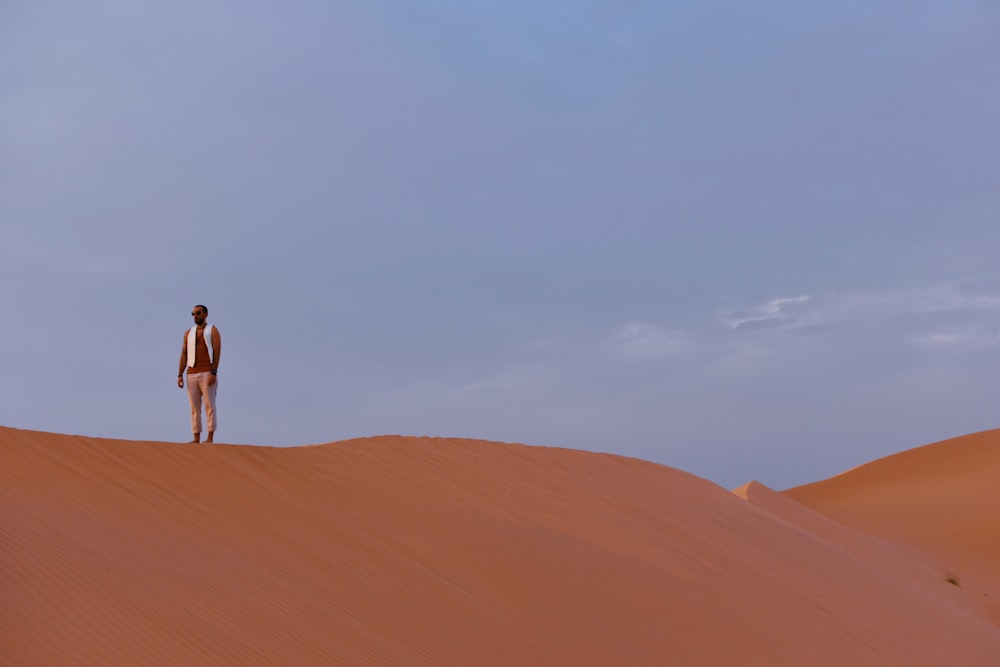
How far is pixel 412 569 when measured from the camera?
873 cm

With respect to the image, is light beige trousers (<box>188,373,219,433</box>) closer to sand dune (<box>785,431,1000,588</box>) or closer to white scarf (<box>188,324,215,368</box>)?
white scarf (<box>188,324,215,368</box>)

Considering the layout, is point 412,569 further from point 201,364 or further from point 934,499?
point 934,499

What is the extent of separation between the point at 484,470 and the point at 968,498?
21.6 meters

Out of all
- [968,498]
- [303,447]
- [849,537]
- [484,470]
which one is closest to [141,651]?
[303,447]

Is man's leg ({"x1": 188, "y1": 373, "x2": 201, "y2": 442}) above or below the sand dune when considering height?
below

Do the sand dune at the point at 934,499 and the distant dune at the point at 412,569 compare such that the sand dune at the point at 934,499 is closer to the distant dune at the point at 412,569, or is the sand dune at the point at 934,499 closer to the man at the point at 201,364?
the distant dune at the point at 412,569

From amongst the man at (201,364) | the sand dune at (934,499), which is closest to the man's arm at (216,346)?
the man at (201,364)

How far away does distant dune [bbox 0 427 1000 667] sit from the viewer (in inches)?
248

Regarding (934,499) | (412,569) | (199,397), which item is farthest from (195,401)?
(934,499)

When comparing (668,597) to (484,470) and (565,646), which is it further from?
(484,470)

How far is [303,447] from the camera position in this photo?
39.8 ft

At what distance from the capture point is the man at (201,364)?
10844 mm

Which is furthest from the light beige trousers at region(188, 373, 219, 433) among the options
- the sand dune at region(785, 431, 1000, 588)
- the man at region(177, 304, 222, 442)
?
the sand dune at region(785, 431, 1000, 588)

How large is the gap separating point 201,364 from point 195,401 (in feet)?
1.52
